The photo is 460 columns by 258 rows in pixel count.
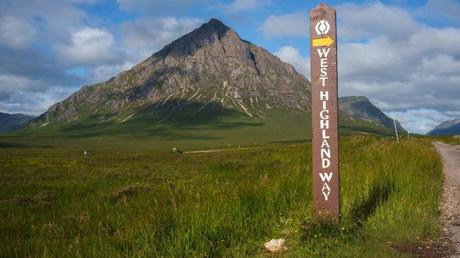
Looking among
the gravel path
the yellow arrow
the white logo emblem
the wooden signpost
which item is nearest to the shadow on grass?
the wooden signpost

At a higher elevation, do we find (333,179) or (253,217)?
(333,179)

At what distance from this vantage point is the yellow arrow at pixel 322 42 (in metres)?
8.20

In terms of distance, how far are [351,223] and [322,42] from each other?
3.10 meters

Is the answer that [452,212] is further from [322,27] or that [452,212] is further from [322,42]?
[322,27]

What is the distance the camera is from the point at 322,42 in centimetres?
824

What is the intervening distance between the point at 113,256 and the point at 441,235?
17.7ft

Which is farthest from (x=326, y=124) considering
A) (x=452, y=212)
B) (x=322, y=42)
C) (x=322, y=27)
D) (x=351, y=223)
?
(x=452, y=212)

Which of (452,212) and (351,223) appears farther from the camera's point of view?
(452,212)

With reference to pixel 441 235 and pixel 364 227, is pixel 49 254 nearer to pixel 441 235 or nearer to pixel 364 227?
pixel 364 227

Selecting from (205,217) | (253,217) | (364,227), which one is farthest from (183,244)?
(364,227)

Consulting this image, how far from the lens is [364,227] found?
8445mm

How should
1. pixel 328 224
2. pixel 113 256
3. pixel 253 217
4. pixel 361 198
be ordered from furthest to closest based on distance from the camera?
pixel 361 198 < pixel 253 217 < pixel 328 224 < pixel 113 256

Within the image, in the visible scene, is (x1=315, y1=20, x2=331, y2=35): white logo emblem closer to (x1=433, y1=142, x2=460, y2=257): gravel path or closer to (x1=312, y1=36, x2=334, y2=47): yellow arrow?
(x1=312, y1=36, x2=334, y2=47): yellow arrow

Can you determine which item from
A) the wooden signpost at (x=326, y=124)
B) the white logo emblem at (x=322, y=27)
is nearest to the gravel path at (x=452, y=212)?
the wooden signpost at (x=326, y=124)
